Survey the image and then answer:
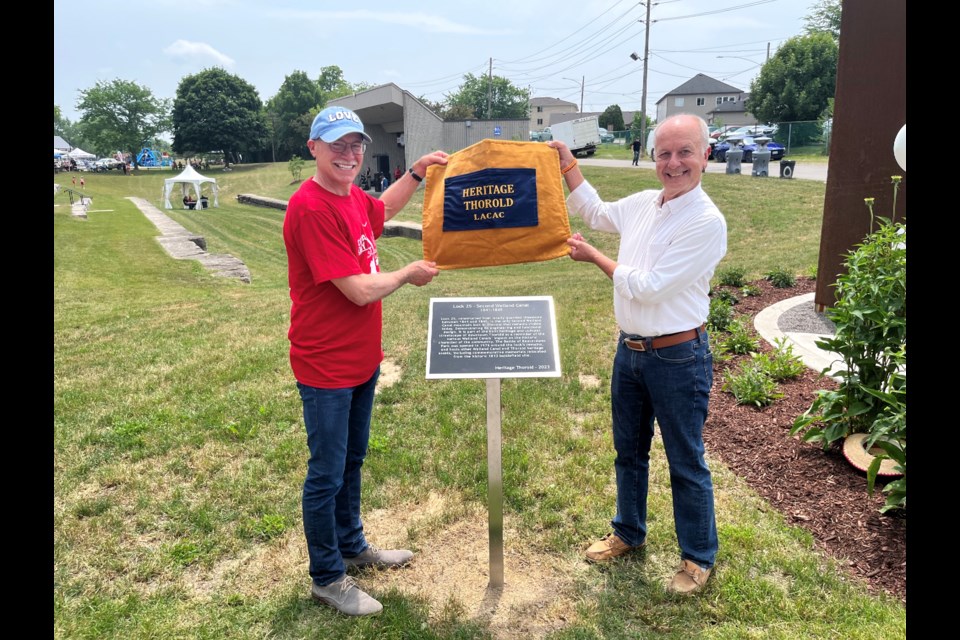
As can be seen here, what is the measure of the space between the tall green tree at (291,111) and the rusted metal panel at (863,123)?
→ 237 ft

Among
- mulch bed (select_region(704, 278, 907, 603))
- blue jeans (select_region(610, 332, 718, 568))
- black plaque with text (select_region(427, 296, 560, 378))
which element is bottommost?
mulch bed (select_region(704, 278, 907, 603))

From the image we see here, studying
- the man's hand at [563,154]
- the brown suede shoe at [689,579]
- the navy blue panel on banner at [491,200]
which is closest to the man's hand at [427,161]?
the navy blue panel on banner at [491,200]

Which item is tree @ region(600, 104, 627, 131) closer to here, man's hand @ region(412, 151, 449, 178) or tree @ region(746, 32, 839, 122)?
tree @ region(746, 32, 839, 122)

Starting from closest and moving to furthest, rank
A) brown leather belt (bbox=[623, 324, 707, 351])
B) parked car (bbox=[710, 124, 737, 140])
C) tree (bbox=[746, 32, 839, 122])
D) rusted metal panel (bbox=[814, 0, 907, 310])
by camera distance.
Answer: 1. brown leather belt (bbox=[623, 324, 707, 351])
2. rusted metal panel (bbox=[814, 0, 907, 310])
3. parked car (bbox=[710, 124, 737, 140])
4. tree (bbox=[746, 32, 839, 122])

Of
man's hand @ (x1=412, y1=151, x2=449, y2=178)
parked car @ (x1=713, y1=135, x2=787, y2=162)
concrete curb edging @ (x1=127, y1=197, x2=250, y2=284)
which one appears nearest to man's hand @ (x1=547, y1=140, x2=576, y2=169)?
man's hand @ (x1=412, y1=151, x2=449, y2=178)

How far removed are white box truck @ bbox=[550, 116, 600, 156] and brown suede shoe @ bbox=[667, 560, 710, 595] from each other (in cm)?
3799

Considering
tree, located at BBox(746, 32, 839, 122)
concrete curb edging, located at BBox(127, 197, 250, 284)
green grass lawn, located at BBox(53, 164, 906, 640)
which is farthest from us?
tree, located at BBox(746, 32, 839, 122)

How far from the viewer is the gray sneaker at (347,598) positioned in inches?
120

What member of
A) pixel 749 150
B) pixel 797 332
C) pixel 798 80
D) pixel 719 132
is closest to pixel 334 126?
pixel 797 332

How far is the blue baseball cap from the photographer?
275cm

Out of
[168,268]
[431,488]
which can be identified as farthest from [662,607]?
[168,268]

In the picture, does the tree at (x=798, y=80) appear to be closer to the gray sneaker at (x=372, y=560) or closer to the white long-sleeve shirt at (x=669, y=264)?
the white long-sleeve shirt at (x=669, y=264)

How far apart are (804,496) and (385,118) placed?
132 ft

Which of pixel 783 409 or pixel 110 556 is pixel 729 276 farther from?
pixel 110 556
